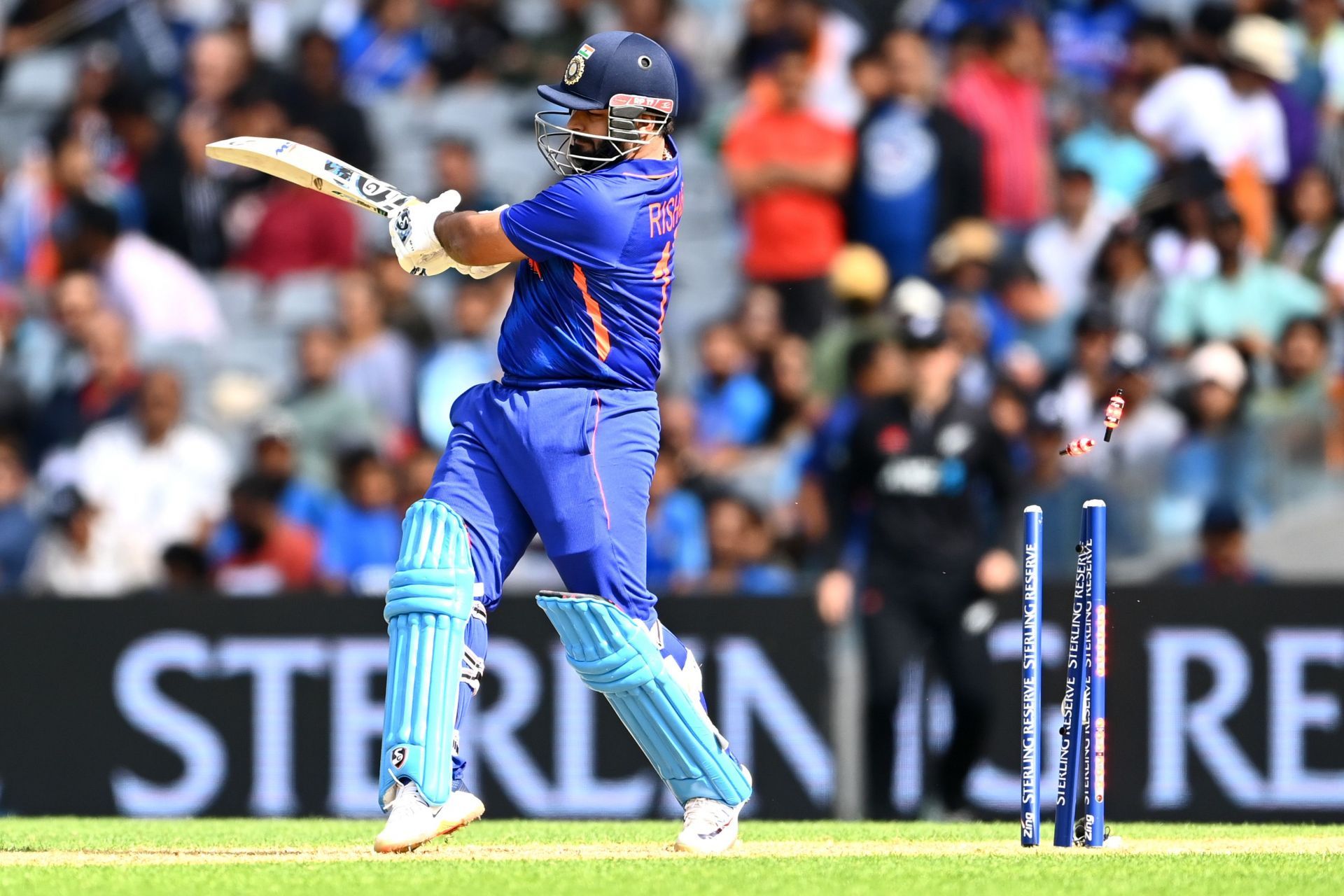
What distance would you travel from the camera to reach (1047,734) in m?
9.81

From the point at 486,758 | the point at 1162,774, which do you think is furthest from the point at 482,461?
the point at 1162,774

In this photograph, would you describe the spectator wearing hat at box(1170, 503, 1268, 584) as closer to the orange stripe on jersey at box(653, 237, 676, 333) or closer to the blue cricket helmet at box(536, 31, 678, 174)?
the orange stripe on jersey at box(653, 237, 676, 333)

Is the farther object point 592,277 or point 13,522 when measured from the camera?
point 13,522

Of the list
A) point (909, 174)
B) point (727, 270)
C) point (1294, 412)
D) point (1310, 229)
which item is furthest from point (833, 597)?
point (1310, 229)

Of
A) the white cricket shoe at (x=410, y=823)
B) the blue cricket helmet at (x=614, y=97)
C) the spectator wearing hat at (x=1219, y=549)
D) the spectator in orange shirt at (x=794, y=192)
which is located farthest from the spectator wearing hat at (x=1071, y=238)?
the white cricket shoe at (x=410, y=823)

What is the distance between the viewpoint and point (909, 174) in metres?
13.0

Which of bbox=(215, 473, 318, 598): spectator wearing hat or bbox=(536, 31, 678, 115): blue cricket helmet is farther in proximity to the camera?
bbox=(215, 473, 318, 598): spectator wearing hat

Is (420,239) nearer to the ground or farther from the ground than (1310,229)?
nearer to the ground

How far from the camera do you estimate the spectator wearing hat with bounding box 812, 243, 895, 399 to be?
39.0 feet

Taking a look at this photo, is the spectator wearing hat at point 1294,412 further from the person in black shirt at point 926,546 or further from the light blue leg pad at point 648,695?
the light blue leg pad at point 648,695

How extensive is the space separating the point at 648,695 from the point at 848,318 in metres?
6.07

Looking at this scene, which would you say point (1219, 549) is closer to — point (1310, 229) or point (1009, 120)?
point (1310, 229)

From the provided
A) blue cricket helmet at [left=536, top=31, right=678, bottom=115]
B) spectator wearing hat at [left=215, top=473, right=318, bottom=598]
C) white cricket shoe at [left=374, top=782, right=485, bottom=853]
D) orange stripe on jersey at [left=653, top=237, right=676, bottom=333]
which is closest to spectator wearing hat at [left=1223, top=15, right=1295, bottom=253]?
spectator wearing hat at [left=215, top=473, right=318, bottom=598]

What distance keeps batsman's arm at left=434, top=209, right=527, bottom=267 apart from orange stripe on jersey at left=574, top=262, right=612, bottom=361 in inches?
6.5
